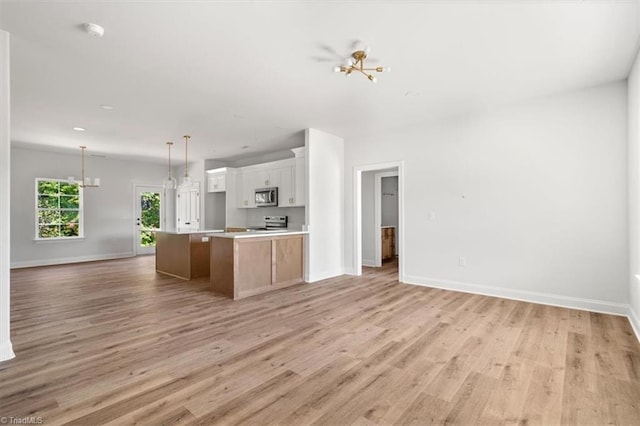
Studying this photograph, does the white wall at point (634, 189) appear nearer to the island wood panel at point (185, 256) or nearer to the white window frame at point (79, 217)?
the island wood panel at point (185, 256)

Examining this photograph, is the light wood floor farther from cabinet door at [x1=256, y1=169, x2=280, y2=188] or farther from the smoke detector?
cabinet door at [x1=256, y1=169, x2=280, y2=188]

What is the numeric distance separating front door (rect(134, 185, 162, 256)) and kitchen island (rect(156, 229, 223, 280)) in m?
3.23

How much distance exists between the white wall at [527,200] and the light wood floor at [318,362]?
0.45 m

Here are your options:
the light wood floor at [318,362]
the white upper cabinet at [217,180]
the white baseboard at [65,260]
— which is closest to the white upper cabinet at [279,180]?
the white upper cabinet at [217,180]

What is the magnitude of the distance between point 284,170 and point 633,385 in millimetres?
5714

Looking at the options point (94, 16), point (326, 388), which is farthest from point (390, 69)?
point (326, 388)

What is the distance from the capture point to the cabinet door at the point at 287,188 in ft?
20.8

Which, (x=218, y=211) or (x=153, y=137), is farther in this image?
(x=218, y=211)

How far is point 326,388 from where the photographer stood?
6.73 feet

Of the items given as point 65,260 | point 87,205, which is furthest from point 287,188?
point 65,260

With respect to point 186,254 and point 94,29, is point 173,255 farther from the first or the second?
point 94,29

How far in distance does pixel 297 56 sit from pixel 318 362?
2.73 meters

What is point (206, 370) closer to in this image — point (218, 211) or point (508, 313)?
point (508, 313)

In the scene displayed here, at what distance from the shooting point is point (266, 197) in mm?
6809
